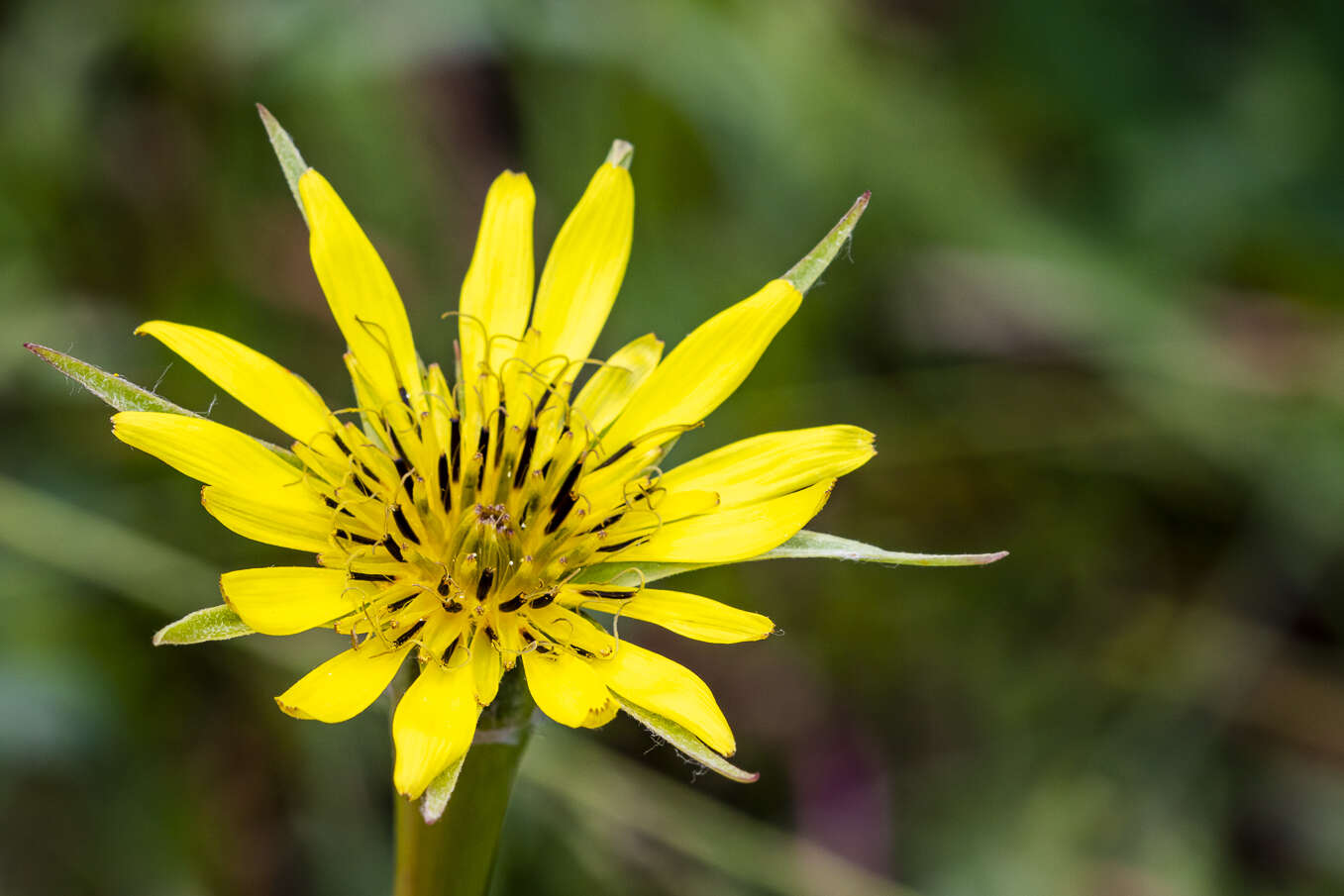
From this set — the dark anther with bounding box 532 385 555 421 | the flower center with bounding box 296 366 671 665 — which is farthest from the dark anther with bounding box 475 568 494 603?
the dark anther with bounding box 532 385 555 421

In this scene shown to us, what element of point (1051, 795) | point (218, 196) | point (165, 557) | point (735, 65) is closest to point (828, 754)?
point (1051, 795)

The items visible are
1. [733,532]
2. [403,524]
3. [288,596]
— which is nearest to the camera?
[288,596]

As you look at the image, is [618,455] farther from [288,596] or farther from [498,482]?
[288,596]

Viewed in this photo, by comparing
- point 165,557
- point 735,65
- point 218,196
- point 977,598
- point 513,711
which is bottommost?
point 165,557

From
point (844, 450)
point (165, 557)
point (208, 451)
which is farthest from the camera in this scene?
point (165, 557)

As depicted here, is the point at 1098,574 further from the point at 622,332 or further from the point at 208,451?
the point at 208,451

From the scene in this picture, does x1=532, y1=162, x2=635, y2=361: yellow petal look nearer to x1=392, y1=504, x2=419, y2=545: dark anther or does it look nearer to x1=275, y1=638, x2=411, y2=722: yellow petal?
x1=392, y1=504, x2=419, y2=545: dark anther

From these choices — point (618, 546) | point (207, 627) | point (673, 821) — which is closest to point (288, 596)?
point (207, 627)

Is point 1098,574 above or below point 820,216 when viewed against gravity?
below
